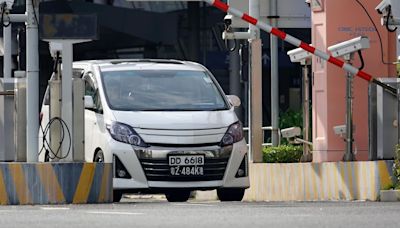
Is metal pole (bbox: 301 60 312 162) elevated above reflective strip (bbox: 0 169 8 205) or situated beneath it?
elevated above

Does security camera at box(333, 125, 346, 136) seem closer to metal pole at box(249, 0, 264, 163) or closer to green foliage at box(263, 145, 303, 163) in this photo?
metal pole at box(249, 0, 264, 163)

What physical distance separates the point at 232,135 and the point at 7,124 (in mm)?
2548

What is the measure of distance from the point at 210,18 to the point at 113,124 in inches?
1023

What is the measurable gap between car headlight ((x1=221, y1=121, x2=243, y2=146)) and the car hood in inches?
2.6

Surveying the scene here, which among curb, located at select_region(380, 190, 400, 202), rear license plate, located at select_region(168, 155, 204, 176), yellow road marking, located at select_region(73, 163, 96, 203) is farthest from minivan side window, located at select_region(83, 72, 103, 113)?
curb, located at select_region(380, 190, 400, 202)

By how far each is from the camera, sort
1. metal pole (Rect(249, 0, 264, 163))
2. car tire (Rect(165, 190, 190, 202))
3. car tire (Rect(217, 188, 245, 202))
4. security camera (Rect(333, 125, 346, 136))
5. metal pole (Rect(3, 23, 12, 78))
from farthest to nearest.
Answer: metal pole (Rect(3, 23, 12, 78))
metal pole (Rect(249, 0, 264, 163))
security camera (Rect(333, 125, 346, 136))
car tire (Rect(165, 190, 190, 202))
car tire (Rect(217, 188, 245, 202))

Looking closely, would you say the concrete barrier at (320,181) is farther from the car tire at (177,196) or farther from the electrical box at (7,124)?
the electrical box at (7,124)

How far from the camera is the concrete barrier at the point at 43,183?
634 inches

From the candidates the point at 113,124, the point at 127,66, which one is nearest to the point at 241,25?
the point at 127,66

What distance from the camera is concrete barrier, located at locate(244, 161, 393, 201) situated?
17188mm

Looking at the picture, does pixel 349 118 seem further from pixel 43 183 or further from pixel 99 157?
pixel 43 183

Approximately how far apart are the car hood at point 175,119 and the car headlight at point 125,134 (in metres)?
0.07

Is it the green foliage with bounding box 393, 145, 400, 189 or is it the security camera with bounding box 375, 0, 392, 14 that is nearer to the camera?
the green foliage with bounding box 393, 145, 400, 189

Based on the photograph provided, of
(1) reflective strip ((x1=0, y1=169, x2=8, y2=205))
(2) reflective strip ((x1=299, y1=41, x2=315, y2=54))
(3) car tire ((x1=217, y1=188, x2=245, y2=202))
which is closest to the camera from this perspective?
(1) reflective strip ((x1=0, y1=169, x2=8, y2=205))
